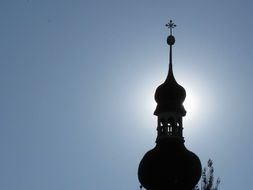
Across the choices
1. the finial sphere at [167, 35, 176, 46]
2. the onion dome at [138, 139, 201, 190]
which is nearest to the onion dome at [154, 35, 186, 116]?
the onion dome at [138, 139, 201, 190]

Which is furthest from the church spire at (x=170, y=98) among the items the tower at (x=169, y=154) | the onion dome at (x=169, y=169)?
the onion dome at (x=169, y=169)

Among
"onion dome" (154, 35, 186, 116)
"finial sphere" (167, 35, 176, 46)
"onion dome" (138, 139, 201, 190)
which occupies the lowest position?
"onion dome" (138, 139, 201, 190)

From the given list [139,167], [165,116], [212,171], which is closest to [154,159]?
[139,167]

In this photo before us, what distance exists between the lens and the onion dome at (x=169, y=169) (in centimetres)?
3212

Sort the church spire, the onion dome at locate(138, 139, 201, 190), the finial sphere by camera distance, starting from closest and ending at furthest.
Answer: the onion dome at locate(138, 139, 201, 190) → the church spire → the finial sphere

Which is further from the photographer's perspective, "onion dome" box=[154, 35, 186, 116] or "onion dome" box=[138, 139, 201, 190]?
"onion dome" box=[154, 35, 186, 116]

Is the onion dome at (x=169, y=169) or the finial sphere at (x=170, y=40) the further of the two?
the finial sphere at (x=170, y=40)

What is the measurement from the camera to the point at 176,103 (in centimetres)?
3588

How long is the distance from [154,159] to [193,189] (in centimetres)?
243

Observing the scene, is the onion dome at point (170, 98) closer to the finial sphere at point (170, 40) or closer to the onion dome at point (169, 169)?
the onion dome at point (169, 169)

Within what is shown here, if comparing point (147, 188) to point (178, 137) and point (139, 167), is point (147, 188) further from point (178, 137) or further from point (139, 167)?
point (178, 137)

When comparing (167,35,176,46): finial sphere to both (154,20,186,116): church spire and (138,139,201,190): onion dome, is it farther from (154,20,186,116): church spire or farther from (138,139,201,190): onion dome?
(138,139,201,190): onion dome

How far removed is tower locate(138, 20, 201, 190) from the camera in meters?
32.2

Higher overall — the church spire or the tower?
the church spire
